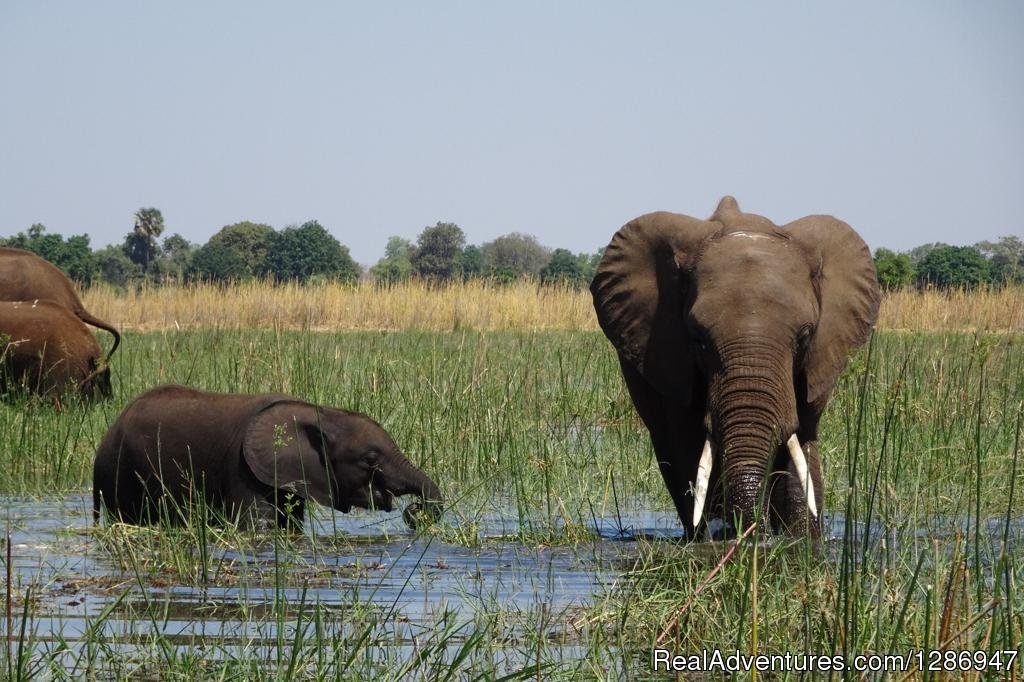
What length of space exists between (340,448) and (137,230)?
93496 millimetres

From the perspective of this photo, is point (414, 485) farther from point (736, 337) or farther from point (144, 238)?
point (144, 238)

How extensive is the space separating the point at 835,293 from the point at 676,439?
1.03 meters

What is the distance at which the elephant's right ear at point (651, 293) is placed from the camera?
711 cm

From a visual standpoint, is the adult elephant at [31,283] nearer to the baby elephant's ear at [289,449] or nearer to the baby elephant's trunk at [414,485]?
the baby elephant's ear at [289,449]

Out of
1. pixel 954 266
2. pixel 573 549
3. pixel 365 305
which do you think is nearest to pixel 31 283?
pixel 573 549

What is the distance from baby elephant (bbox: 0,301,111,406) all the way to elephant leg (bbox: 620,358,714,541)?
16.8ft

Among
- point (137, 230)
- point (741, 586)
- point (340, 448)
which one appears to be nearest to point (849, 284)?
point (340, 448)

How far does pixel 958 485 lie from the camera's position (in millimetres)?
7316

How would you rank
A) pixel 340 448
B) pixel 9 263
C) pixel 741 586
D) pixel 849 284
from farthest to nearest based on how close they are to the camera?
pixel 9 263 < pixel 340 448 < pixel 849 284 < pixel 741 586

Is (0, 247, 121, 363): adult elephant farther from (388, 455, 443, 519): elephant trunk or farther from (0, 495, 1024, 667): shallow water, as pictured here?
(388, 455, 443, 519): elephant trunk

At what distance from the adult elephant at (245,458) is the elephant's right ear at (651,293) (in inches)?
48.8

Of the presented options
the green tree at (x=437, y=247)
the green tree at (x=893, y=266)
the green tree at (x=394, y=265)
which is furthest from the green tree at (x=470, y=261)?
the green tree at (x=893, y=266)

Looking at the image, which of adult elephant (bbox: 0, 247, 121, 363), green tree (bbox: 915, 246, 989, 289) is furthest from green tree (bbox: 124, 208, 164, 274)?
adult elephant (bbox: 0, 247, 121, 363)

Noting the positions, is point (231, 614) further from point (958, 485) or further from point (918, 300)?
point (918, 300)
